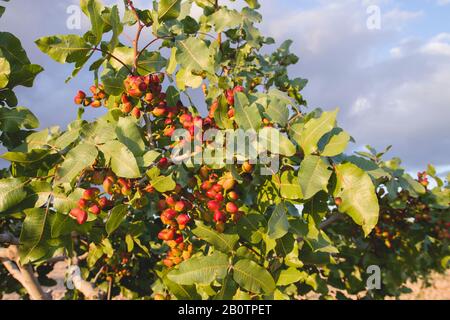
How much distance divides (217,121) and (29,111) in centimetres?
95

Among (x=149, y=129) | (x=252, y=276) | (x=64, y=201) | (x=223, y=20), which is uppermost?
(x=223, y=20)

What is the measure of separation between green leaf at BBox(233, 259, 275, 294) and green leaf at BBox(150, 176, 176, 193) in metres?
0.39

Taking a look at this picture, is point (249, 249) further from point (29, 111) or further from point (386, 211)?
point (386, 211)

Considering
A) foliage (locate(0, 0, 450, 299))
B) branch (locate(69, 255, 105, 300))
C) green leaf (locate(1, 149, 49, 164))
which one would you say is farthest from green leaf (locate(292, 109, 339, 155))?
branch (locate(69, 255, 105, 300))

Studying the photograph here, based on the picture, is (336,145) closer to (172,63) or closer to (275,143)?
(275,143)

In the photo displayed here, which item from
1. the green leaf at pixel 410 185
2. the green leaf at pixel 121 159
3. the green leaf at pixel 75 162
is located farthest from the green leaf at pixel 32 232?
the green leaf at pixel 410 185

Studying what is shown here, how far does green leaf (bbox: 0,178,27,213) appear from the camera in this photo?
158cm

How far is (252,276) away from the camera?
1.69 m

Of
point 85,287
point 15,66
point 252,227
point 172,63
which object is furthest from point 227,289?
point 85,287

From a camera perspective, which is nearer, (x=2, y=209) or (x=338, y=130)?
(x=2, y=209)

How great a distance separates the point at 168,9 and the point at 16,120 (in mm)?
877
